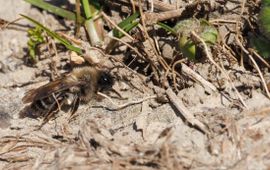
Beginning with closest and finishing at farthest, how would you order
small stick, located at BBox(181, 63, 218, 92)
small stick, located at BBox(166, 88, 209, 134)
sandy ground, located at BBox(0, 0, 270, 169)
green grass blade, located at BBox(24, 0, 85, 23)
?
sandy ground, located at BBox(0, 0, 270, 169), small stick, located at BBox(166, 88, 209, 134), small stick, located at BBox(181, 63, 218, 92), green grass blade, located at BBox(24, 0, 85, 23)

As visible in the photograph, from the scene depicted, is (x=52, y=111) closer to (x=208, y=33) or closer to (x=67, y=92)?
(x=67, y=92)

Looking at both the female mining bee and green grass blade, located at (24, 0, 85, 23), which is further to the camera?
green grass blade, located at (24, 0, 85, 23)

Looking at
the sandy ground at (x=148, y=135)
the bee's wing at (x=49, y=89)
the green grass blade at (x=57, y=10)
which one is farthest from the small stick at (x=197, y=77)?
the green grass blade at (x=57, y=10)

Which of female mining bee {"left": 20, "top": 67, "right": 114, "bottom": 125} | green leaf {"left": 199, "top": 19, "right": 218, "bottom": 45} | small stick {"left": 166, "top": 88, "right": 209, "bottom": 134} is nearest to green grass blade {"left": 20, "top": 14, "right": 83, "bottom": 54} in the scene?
female mining bee {"left": 20, "top": 67, "right": 114, "bottom": 125}

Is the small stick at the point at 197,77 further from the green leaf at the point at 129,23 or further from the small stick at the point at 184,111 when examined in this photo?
the green leaf at the point at 129,23

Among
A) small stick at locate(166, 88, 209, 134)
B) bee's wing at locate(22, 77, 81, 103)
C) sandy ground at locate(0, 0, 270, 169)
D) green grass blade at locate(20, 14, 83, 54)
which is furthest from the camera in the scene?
green grass blade at locate(20, 14, 83, 54)

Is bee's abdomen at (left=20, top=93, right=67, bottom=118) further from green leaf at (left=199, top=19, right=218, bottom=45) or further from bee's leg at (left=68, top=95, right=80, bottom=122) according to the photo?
green leaf at (left=199, top=19, right=218, bottom=45)

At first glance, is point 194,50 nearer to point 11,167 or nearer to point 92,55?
point 92,55
